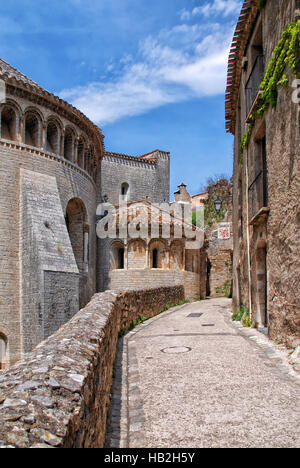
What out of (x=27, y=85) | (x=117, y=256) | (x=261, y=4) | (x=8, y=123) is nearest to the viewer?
(x=261, y=4)

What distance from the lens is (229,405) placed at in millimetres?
4914

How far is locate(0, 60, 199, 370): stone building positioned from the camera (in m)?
15.9

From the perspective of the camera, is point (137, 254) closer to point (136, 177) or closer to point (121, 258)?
point (121, 258)

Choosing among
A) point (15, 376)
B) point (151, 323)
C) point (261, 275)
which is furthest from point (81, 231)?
point (15, 376)

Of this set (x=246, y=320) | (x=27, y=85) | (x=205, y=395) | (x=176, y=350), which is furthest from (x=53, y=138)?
(x=205, y=395)

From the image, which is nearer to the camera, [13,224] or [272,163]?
[272,163]

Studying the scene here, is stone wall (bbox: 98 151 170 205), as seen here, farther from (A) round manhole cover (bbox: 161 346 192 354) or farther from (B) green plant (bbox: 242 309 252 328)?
(A) round manhole cover (bbox: 161 346 192 354)

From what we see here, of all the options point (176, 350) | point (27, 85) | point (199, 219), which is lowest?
point (176, 350)

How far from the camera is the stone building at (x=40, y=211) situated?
1595 centimetres

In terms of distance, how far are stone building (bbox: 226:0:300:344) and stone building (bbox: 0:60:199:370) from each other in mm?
7449

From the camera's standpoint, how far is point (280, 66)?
25.6ft

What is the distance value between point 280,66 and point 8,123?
43.4 ft

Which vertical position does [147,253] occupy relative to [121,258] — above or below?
above
